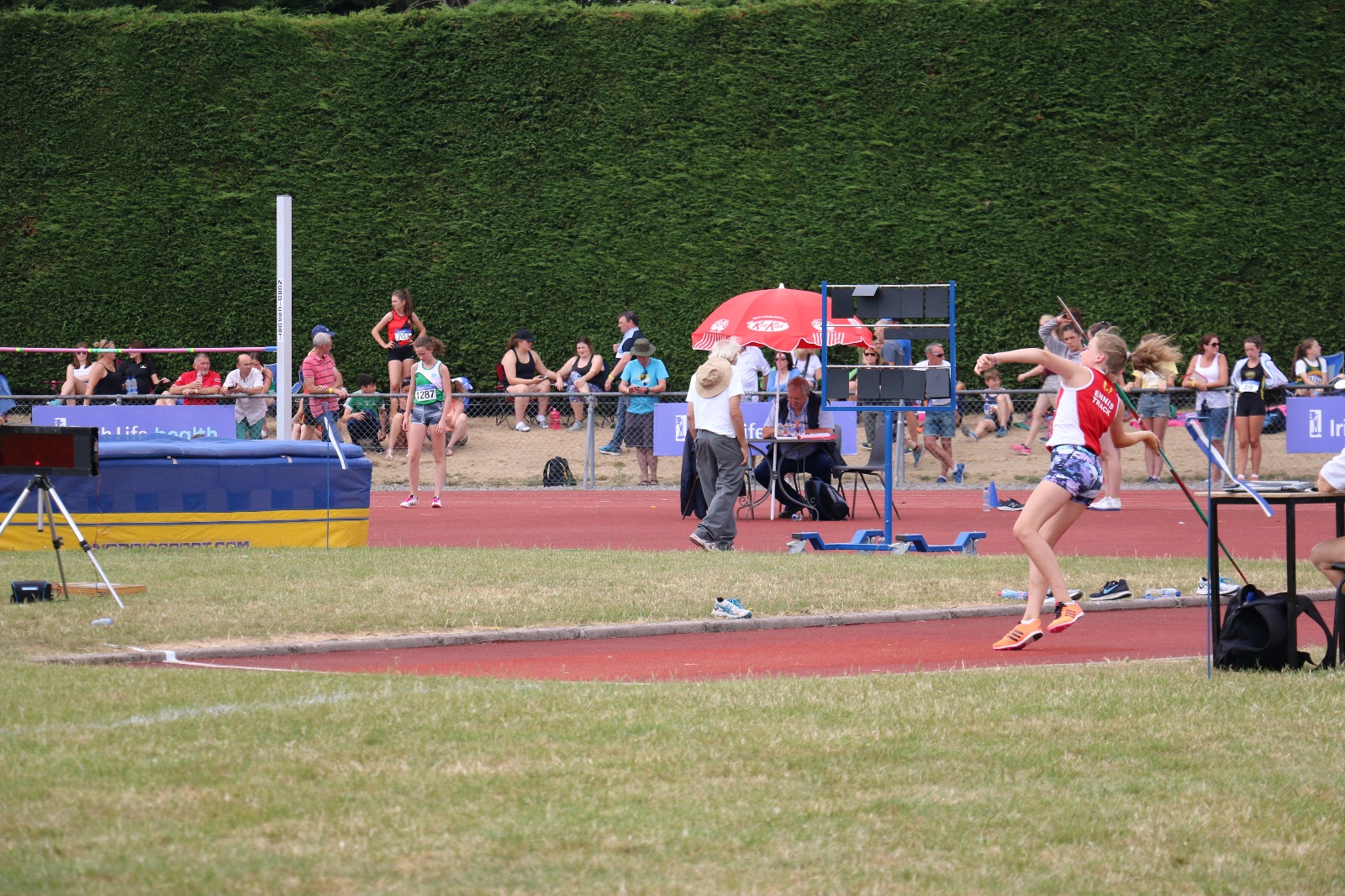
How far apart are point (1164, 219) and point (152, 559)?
59.1 feet

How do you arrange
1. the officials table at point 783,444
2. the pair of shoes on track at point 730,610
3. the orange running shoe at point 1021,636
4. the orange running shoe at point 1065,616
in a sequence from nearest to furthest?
the orange running shoe at point 1021,636 < the orange running shoe at point 1065,616 < the pair of shoes on track at point 730,610 < the officials table at point 783,444

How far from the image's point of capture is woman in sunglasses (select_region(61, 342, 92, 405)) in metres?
24.6

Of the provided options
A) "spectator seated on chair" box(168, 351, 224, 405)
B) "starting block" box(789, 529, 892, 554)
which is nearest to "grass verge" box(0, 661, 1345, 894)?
"starting block" box(789, 529, 892, 554)

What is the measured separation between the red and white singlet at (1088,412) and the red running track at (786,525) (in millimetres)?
5331

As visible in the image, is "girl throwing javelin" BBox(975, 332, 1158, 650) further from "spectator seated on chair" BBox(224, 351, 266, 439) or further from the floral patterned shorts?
"spectator seated on chair" BBox(224, 351, 266, 439)

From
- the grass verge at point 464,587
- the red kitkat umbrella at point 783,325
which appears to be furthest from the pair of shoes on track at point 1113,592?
the red kitkat umbrella at point 783,325

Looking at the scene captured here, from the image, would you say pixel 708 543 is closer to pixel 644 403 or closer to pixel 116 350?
pixel 644 403

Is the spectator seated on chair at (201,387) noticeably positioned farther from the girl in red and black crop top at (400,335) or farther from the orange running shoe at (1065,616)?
the orange running shoe at (1065,616)

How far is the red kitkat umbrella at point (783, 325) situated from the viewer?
2078cm

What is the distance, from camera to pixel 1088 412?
9.55 m

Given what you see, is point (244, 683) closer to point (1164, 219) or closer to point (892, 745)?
point (892, 745)

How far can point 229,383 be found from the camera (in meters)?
23.6

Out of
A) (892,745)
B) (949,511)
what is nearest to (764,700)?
(892,745)

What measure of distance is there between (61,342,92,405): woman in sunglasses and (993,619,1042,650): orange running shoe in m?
18.5
